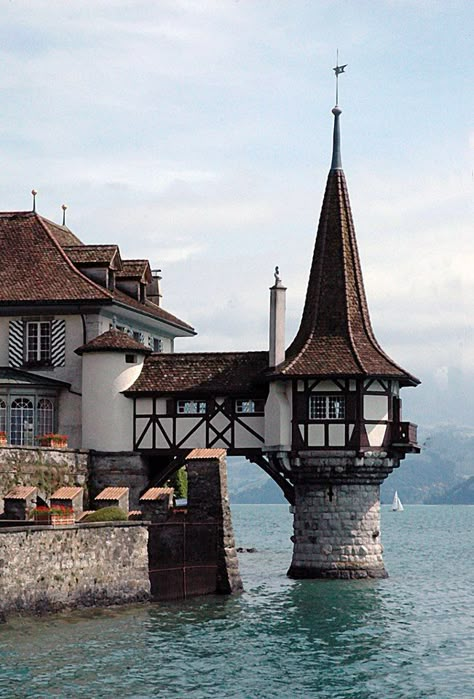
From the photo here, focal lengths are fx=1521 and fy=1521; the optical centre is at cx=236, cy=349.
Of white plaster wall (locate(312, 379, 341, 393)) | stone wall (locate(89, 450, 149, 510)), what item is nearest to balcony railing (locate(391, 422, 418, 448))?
white plaster wall (locate(312, 379, 341, 393))

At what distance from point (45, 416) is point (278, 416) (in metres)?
8.77

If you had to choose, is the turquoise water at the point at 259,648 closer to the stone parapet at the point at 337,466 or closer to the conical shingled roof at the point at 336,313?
the stone parapet at the point at 337,466

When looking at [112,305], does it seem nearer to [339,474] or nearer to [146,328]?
[146,328]

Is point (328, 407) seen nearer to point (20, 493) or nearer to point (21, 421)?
point (21, 421)

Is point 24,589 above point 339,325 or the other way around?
the other way around

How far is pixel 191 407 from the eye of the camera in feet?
181

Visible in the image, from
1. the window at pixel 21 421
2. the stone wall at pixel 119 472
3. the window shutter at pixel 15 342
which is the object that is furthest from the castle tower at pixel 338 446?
the window shutter at pixel 15 342

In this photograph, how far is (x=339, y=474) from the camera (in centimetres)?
5297

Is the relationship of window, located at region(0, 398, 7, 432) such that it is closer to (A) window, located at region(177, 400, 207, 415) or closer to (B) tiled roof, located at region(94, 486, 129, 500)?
(A) window, located at region(177, 400, 207, 415)

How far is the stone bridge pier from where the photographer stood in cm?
5281

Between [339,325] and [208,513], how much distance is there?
Answer: 10630 millimetres

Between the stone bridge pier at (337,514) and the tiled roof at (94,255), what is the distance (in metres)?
11.6

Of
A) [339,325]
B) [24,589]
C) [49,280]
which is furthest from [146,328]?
[24,589]

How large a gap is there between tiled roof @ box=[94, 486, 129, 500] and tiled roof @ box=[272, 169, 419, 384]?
7329 mm
